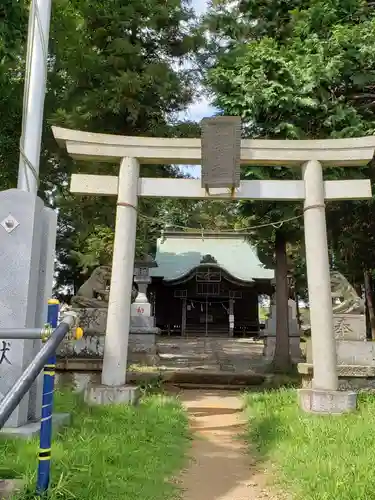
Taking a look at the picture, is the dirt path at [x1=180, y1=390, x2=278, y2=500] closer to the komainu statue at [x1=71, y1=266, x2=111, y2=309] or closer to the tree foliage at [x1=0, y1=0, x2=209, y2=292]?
the komainu statue at [x1=71, y1=266, x2=111, y2=309]

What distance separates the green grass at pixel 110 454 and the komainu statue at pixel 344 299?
5.35m

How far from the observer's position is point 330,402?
645 cm

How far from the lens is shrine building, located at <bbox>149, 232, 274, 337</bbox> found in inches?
925

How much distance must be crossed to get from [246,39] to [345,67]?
289 cm

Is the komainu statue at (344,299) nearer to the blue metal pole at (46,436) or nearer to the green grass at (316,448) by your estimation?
the green grass at (316,448)

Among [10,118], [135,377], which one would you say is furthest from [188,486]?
[10,118]

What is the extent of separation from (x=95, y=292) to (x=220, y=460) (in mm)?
6734

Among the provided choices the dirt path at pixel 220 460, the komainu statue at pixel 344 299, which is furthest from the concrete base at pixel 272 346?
the dirt path at pixel 220 460

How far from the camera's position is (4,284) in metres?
4.74

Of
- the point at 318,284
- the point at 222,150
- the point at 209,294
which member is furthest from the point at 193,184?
the point at 209,294

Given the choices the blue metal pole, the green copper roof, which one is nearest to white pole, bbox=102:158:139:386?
the blue metal pole

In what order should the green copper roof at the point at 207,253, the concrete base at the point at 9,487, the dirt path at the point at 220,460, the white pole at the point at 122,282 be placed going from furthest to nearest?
the green copper roof at the point at 207,253, the white pole at the point at 122,282, the dirt path at the point at 220,460, the concrete base at the point at 9,487

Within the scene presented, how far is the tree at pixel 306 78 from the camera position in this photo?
8750 millimetres

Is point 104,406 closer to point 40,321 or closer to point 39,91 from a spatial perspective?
point 40,321
